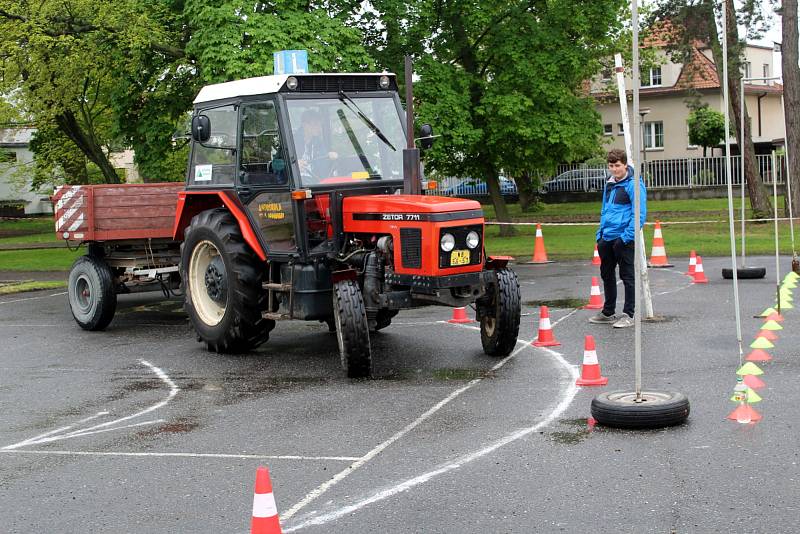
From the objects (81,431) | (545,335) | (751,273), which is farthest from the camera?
(751,273)

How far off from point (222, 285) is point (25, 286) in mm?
10548

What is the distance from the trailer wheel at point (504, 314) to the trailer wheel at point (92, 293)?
5.70 m

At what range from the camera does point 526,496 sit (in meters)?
6.40

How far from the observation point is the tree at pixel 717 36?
30734 mm

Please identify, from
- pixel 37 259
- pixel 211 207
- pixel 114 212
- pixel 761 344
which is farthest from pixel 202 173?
pixel 37 259

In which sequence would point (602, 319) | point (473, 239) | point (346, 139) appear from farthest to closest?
1. point (602, 319)
2. point (346, 139)
3. point (473, 239)

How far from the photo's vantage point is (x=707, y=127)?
5194cm

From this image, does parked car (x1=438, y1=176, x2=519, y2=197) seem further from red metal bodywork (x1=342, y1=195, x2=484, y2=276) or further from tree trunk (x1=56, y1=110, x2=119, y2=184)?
red metal bodywork (x1=342, y1=195, x2=484, y2=276)

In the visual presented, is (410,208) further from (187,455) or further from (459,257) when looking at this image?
(187,455)

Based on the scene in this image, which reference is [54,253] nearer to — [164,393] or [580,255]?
[580,255]

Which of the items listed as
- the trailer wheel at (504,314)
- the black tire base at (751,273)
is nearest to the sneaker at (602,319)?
the trailer wheel at (504,314)

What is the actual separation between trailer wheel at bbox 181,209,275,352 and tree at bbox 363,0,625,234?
51.2 ft

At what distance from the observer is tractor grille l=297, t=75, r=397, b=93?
11.4 meters

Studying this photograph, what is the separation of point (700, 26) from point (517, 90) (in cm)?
699
